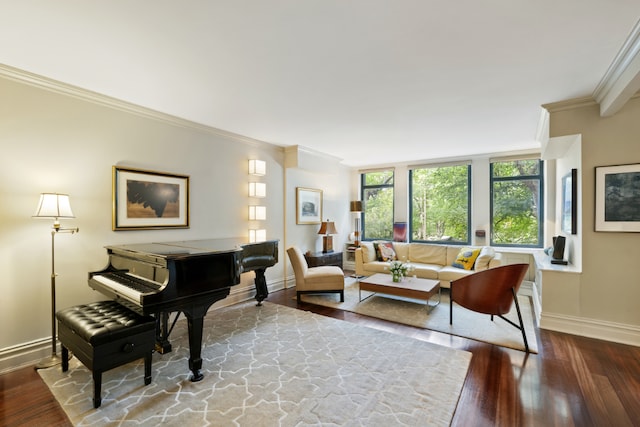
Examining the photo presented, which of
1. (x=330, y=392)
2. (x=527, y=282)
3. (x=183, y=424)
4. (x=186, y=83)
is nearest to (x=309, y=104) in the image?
(x=186, y=83)

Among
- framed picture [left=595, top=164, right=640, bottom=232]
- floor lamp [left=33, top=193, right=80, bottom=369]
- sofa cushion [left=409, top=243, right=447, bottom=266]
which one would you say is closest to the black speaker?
framed picture [left=595, top=164, right=640, bottom=232]

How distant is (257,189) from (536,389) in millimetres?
4079

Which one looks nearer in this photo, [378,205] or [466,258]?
[466,258]

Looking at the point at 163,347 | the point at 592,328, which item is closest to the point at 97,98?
the point at 163,347

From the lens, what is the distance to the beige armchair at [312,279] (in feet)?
14.4

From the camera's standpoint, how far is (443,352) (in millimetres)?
2838

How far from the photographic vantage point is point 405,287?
404 centimetres

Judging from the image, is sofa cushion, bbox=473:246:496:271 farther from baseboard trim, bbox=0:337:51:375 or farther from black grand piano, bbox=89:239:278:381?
baseboard trim, bbox=0:337:51:375

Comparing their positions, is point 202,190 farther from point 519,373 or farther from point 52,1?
point 519,373

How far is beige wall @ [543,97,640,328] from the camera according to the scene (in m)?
3.00

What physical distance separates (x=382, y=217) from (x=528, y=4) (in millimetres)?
5536

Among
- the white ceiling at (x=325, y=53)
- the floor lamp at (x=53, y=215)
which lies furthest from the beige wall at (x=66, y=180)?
the white ceiling at (x=325, y=53)

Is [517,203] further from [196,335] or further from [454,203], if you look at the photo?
[196,335]

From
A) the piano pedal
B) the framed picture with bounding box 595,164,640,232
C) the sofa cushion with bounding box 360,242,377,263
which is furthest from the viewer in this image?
the sofa cushion with bounding box 360,242,377,263
